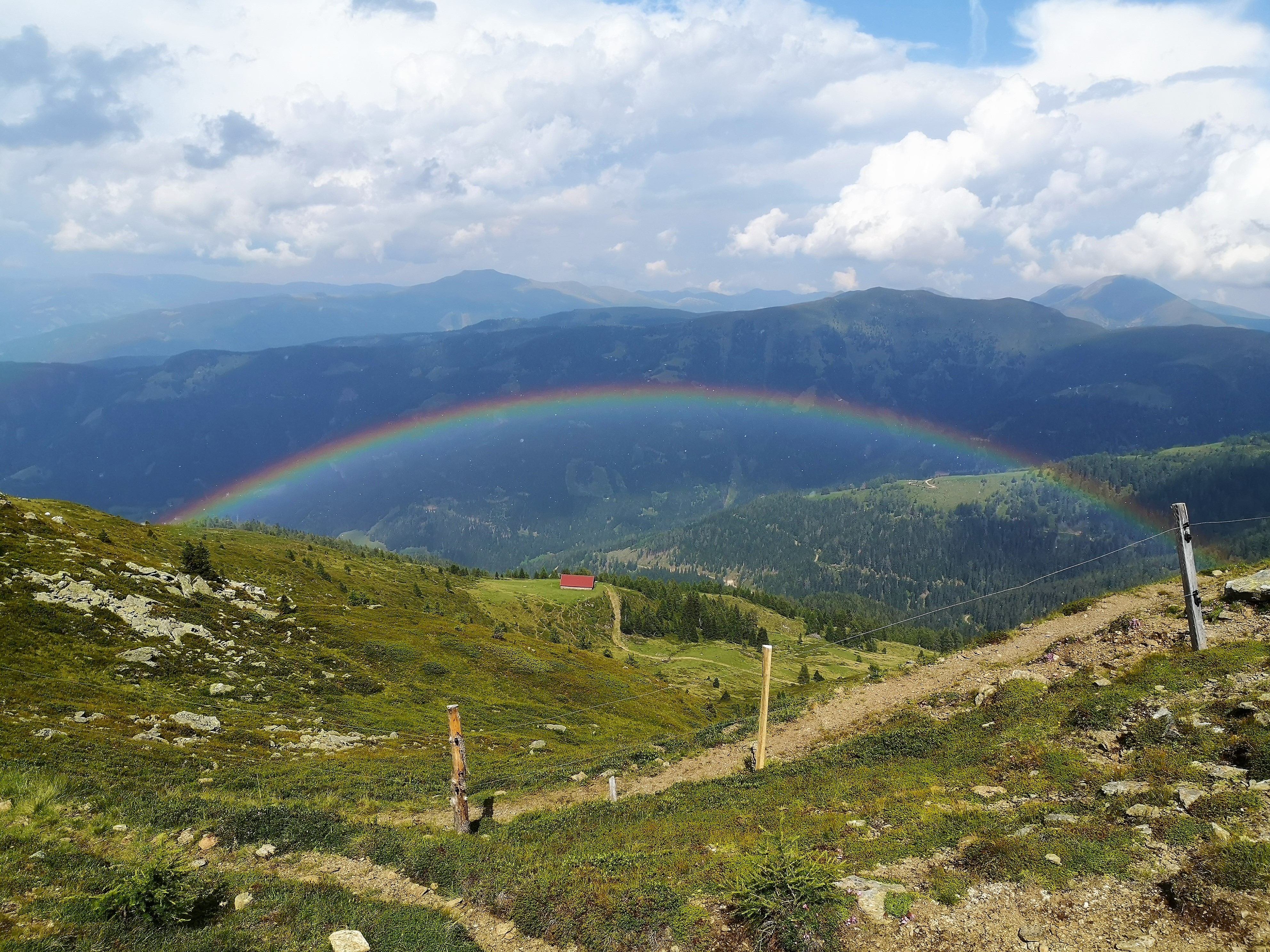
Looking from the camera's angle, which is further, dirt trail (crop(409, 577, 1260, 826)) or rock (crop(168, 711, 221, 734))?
rock (crop(168, 711, 221, 734))

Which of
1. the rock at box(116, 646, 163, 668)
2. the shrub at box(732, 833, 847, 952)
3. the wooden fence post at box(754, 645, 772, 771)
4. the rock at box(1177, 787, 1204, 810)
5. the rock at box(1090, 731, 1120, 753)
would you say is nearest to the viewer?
the shrub at box(732, 833, 847, 952)

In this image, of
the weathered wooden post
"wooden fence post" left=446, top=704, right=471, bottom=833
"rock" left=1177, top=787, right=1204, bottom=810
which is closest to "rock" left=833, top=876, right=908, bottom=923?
"rock" left=1177, top=787, right=1204, bottom=810

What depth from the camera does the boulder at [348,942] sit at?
13719 millimetres

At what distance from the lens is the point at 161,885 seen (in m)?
14.4

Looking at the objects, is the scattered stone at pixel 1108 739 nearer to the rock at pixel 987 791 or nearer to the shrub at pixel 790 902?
the rock at pixel 987 791

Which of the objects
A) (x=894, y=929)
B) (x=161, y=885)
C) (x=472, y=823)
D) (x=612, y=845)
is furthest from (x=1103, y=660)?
(x=161, y=885)

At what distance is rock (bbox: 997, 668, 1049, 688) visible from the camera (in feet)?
87.6

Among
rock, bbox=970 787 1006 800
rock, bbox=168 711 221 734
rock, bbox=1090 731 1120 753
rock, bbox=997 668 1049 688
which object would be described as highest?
rock, bbox=1090 731 1120 753

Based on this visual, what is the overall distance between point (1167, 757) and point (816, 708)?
682 inches

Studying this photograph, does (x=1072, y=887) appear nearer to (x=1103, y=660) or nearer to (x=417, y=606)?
(x=1103, y=660)

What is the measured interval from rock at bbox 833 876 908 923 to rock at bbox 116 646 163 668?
45.2 m

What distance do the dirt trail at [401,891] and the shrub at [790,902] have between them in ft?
16.3

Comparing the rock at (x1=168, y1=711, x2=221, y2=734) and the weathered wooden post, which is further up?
the weathered wooden post

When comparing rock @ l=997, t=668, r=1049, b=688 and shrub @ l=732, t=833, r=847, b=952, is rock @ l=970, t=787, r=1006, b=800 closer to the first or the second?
shrub @ l=732, t=833, r=847, b=952
